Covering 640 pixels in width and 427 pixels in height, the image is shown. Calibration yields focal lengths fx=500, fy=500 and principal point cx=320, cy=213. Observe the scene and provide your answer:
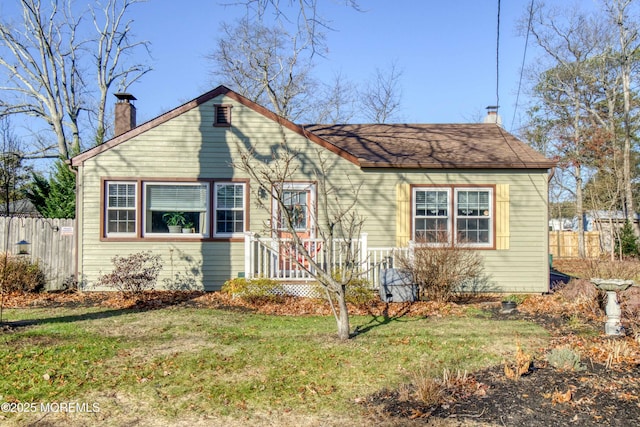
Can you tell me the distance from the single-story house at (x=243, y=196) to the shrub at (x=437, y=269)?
1.37 metres

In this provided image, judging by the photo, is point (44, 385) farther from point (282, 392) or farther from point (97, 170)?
point (97, 170)

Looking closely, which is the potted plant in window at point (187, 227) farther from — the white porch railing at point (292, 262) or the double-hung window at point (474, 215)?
the double-hung window at point (474, 215)

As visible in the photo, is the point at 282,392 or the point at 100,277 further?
the point at 100,277

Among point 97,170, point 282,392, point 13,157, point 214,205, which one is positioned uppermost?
point 13,157

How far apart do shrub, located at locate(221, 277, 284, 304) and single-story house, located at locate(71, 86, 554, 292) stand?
122 cm

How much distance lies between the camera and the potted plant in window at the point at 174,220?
38.1 ft

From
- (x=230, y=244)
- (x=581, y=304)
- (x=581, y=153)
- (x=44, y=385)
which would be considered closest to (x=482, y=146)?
(x=581, y=304)

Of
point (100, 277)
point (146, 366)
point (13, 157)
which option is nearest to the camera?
point (146, 366)

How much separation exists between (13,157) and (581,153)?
28980 millimetres

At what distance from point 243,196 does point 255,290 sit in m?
2.68

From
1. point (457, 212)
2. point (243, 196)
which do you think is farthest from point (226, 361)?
point (457, 212)

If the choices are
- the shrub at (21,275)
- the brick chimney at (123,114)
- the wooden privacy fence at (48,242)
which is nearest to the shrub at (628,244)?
the brick chimney at (123,114)

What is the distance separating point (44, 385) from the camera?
200 inches

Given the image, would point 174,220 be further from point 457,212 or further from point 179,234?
point 457,212
